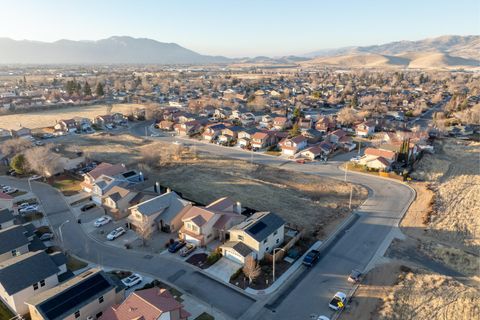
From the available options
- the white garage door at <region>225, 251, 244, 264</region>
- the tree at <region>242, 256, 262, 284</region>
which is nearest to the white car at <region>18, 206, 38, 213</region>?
the white garage door at <region>225, 251, 244, 264</region>

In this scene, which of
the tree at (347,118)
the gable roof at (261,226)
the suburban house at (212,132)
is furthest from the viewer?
the tree at (347,118)

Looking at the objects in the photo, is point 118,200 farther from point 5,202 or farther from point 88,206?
point 5,202

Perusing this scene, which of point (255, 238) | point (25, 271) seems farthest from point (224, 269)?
point (25, 271)

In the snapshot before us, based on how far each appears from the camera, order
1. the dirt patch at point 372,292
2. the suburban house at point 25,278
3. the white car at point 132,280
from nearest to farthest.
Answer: the suburban house at point 25,278 < the dirt patch at point 372,292 < the white car at point 132,280

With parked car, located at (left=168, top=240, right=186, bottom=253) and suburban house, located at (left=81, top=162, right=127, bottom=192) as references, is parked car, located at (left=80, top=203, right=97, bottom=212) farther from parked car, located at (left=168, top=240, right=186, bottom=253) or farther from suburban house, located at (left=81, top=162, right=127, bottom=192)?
parked car, located at (left=168, top=240, right=186, bottom=253)

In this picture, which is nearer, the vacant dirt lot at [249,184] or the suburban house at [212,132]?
the vacant dirt lot at [249,184]

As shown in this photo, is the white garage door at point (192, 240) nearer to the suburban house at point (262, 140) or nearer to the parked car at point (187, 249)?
the parked car at point (187, 249)

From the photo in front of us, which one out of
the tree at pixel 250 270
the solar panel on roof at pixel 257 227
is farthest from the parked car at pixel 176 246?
the tree at pixel 250 270
